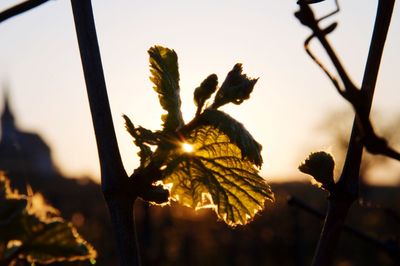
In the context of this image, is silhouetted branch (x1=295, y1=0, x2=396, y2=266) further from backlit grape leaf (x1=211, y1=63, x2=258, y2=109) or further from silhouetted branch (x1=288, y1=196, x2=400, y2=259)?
silhouetted branch (x1=288, y1=196, x2=400, y2=259)

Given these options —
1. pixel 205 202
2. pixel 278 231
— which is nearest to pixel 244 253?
pixel 278 231


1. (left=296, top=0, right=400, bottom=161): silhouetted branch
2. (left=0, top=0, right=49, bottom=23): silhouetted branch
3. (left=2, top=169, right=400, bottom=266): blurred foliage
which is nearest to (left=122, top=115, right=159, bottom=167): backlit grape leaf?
(left=0, top=0, right=49, bottom=23): silhouetted branch

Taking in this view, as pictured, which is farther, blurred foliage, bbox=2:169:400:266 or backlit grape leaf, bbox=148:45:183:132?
blurred foliage, bbox=2:169:400:266

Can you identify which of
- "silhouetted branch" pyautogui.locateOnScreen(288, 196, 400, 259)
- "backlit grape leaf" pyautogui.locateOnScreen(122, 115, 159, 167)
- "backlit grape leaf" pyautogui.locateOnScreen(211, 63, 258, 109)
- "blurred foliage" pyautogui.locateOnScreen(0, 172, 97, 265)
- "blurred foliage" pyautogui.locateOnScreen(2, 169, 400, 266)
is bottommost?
"blurred foliage" pyautogui.locateOnScreen(2, 169, 400, 266)

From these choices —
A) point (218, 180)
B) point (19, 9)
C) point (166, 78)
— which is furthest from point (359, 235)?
point (19, 9)

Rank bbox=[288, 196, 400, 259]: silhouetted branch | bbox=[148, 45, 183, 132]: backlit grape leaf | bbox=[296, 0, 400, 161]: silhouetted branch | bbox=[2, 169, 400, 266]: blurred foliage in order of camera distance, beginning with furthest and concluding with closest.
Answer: bbox=[2, 169, 400, 266]: blurred foliage, bbox=[288, 196, 400, 259]: silhouetted branch, bbox=[148, 45, 183, 132]: backlit grape leaf, bbox=[296, 0, 400, 161]: silhouetted branch

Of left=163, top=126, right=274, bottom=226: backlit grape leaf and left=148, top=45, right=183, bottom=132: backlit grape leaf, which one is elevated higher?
left=148, top=45, right=183, bottom=132: backlit grape leaf

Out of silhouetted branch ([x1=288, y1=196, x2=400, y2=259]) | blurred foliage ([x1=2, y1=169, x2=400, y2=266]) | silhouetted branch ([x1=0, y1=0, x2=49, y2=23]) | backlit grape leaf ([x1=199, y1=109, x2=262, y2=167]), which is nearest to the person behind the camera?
silhouetted branch ([x1=0, y1=0, x2=49, y2=23])

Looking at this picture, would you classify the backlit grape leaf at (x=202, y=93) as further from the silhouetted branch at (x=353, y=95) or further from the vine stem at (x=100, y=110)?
the silhouetted branch at (x=353, y=95)
